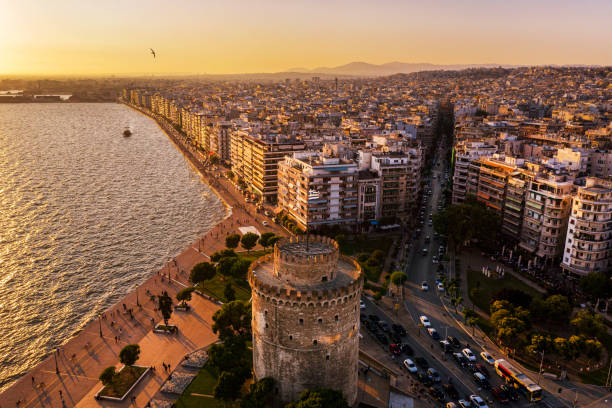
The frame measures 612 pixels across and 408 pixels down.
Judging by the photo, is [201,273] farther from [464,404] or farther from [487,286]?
[487,286]

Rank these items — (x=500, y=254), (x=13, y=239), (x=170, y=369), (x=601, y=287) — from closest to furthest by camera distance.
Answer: (x=170, y=369), (x=601, y=287), (x=500, y=254), (x=13, y=239)

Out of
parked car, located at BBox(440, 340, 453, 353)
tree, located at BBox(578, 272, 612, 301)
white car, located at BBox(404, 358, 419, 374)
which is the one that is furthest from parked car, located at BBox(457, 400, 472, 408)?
tree, located at BBox(578, 272, 612, 301)

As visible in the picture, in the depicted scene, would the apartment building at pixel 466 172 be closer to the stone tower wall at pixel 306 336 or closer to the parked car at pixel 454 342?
the parked car at pixel 454 342

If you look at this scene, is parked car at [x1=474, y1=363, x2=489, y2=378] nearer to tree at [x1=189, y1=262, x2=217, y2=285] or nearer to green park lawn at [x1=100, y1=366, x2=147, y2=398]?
green park lawn at [x1=100, y1=366, x2=147, y2=398]

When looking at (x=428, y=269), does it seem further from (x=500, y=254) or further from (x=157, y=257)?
(x=157, y=257)

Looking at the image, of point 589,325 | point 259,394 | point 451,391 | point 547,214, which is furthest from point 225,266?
point 547,214

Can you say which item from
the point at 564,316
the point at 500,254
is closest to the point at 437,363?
the point at 564,316
